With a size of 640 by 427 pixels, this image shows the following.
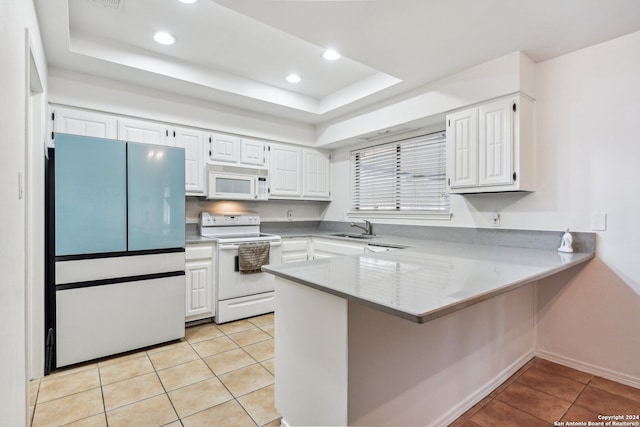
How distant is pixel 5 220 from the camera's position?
3.81 ft

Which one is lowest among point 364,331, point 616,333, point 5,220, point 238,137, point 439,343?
point 616,333

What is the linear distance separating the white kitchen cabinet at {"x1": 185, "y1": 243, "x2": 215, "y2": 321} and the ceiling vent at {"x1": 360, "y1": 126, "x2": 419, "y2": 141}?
2.19 metres

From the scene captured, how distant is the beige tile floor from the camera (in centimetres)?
179

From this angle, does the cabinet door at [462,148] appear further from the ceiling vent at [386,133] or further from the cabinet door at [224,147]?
the cabinet door at [224,147]

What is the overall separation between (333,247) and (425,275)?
2.18 metres

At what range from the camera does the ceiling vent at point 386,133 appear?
3.43m

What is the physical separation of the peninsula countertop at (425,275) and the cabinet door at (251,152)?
225 centimetres

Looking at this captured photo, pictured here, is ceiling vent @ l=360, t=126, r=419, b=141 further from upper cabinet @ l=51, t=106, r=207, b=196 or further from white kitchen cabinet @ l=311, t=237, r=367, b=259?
upper cabinet @ l=51, t=106, r=207, b=196

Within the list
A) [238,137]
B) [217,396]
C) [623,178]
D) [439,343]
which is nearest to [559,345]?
[623,178]

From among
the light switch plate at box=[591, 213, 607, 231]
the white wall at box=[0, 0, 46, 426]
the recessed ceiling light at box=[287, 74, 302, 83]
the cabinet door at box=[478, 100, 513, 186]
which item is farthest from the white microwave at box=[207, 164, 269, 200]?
the light switch plate at box=[591, 213, 607, 231]

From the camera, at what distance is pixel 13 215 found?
1314 mm

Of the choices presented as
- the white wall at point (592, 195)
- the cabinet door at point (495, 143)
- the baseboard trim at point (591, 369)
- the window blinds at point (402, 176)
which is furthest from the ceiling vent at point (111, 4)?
the baseboard trim at point (591, 369)

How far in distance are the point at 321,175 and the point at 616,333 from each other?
3404 millimetres

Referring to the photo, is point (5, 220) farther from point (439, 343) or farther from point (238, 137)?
point (238, 137)
